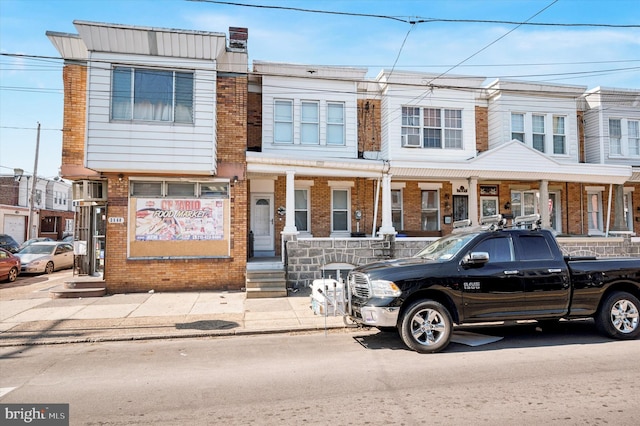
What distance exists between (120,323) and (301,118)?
916 cm

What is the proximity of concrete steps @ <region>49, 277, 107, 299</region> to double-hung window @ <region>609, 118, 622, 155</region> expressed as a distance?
776 inches

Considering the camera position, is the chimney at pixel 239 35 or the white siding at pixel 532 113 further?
the white siding at pixel 532 113

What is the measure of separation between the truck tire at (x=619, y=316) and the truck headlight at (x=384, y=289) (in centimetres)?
380

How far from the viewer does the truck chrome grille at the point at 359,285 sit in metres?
6.57

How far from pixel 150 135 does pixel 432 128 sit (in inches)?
392

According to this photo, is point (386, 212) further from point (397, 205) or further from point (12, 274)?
point (12, 274)

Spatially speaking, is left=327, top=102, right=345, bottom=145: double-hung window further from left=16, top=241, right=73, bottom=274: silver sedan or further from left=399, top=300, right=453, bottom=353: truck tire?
left=16, top=241, right=73, bottom=274: silver sedan

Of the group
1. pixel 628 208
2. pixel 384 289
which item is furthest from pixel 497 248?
pixel 628 208

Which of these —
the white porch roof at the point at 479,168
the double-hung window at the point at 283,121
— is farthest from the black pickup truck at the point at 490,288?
the double-hung window at the point at 283,121

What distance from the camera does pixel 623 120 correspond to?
1694cm

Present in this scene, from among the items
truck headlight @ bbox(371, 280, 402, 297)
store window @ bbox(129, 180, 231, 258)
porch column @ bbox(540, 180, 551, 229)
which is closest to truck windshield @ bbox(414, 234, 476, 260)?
truck headlight @ bbox(371, 280, 402, 297)

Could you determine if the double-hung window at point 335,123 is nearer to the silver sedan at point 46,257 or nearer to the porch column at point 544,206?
the porch column at point 544,206

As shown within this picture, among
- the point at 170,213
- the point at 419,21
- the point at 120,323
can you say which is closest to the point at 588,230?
the point at 419,21

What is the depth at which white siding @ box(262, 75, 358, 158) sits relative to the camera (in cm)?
1443
